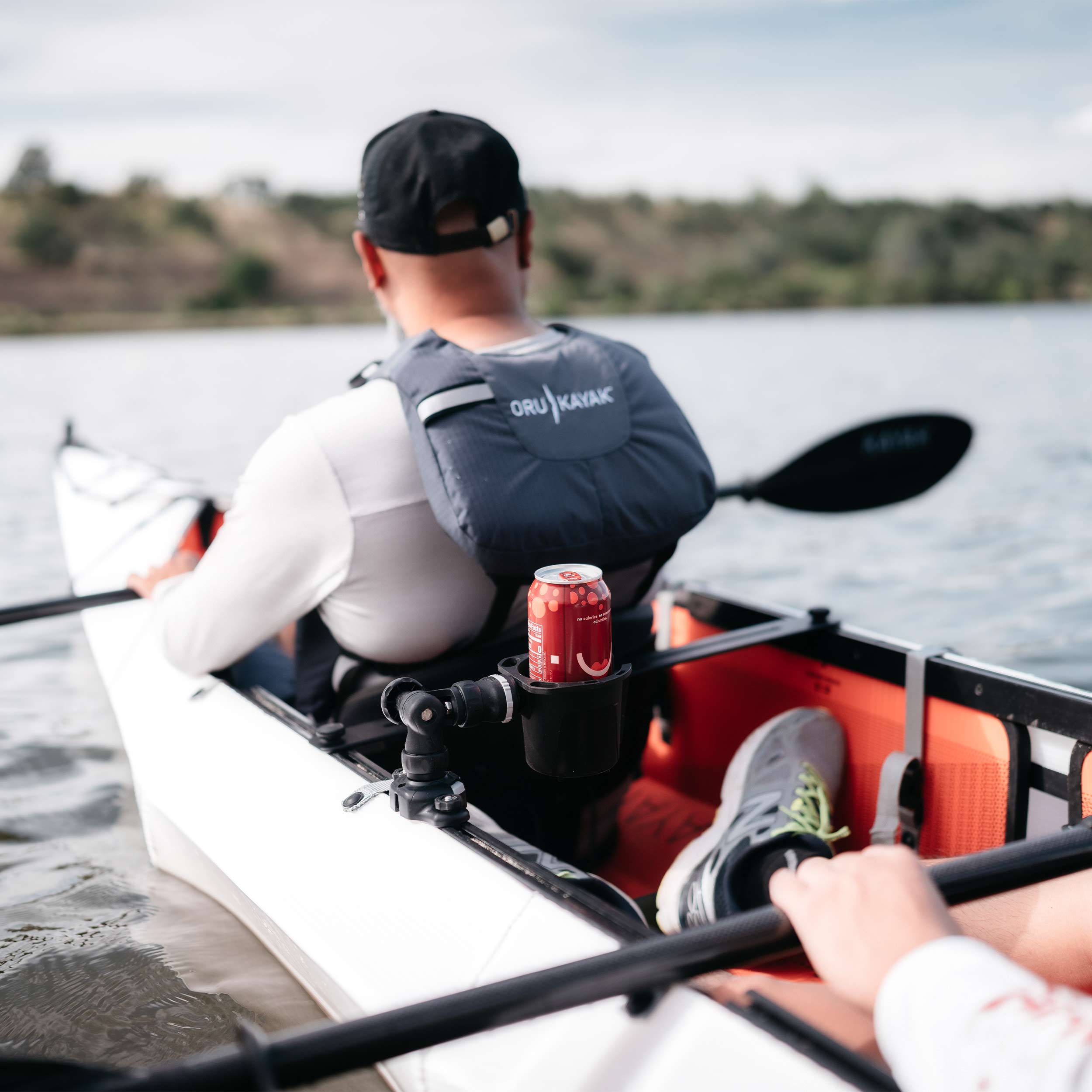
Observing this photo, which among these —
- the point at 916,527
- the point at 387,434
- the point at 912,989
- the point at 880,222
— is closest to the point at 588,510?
the point at 387,434

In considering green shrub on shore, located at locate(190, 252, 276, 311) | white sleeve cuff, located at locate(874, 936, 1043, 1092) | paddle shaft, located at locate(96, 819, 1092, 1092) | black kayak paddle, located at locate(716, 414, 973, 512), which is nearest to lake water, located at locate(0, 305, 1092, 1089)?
paddle shaft, located at locate(96, 819, 1092, 1092)

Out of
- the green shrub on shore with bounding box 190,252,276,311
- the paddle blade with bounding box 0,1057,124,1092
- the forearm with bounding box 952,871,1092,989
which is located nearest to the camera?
the paddle blade with bounding box 0,1057,124,1092

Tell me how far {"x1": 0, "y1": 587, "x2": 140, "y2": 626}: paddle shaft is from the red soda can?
1781 mm

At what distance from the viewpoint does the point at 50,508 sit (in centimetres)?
917

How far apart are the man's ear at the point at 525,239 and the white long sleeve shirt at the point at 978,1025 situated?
4.59 feet

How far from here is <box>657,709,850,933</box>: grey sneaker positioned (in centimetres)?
159

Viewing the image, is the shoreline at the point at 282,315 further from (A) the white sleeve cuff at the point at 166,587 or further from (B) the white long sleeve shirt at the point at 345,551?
(B) the white long sleeve shirt at the point at 345,551

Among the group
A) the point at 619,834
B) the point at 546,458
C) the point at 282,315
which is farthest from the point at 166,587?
the point at 282,315

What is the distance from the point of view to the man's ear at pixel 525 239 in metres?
1.86

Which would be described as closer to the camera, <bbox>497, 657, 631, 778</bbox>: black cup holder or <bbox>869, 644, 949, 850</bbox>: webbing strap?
<bbox>497, 657, 631, 778</bbox>: black cup holder

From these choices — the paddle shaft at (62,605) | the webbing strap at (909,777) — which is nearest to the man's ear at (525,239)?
the webbing strap at (909,777)

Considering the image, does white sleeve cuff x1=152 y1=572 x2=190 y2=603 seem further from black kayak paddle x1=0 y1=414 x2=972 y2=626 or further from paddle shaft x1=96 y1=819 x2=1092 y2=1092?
paddle shaft x1=96 y1=819 x2=1092 y2=1092

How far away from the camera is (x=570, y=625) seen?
125 cm

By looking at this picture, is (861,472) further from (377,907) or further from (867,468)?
(377,907)
